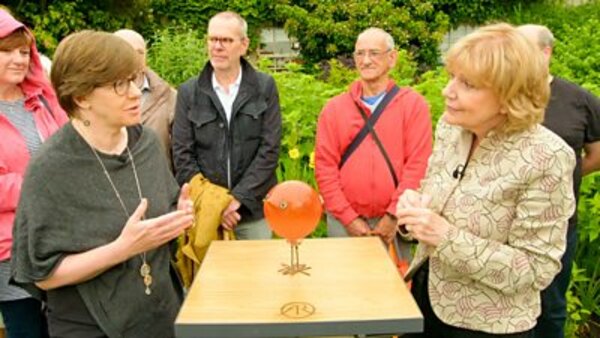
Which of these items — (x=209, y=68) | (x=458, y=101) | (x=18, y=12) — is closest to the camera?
(x=458, y=101)

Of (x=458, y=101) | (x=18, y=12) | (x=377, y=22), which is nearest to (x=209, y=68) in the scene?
(x=458, y=101)

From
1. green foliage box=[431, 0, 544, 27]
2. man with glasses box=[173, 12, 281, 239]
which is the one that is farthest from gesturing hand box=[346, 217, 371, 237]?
green foliage box=[431, 0, 544, 27]

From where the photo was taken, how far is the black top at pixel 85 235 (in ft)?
6.93

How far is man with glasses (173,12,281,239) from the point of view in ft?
12.2

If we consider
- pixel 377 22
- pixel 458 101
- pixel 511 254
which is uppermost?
pixel 458 101

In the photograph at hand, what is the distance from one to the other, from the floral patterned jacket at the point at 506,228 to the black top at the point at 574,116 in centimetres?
117

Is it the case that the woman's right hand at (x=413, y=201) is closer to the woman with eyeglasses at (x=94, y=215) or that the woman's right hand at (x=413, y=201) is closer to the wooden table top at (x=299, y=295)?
the wooden table top at (x=299, y=295)

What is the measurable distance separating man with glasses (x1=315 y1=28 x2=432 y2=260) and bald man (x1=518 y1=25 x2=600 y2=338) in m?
0.71

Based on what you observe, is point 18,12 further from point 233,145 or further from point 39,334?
point 39,334

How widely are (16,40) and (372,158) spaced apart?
180 cm

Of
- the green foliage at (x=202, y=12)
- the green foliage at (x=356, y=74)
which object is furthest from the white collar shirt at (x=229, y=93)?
the green foliage at (x=202, y=12)

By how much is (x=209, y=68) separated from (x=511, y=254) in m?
2.38

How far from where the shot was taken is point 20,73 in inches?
118

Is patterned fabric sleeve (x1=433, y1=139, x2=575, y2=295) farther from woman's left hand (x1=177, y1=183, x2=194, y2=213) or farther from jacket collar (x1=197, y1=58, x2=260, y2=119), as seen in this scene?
jacket collar (x1=197, y1=58, x2=260, y2=119)
